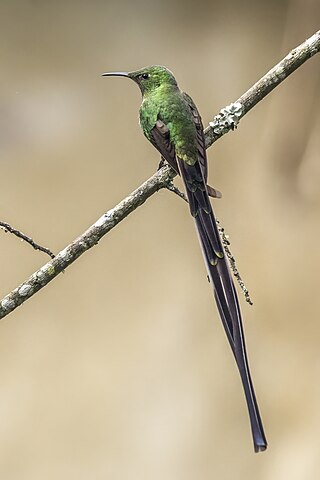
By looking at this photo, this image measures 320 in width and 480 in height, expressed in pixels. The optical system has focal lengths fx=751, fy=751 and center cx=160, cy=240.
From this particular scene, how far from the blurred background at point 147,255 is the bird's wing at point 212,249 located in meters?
1.08

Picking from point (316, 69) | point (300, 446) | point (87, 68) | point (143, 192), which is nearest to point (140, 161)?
point (87, 68)

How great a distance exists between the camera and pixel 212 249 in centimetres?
100

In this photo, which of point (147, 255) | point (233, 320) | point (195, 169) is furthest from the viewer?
point (147, 255)

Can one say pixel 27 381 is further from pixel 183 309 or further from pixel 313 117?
pixel 313 117

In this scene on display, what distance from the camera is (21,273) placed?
2.15 metres

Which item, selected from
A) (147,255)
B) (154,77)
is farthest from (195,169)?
(147,255)

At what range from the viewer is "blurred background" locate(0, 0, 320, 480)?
2184 millimetres

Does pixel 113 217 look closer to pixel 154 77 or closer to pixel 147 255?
pixel 154 77

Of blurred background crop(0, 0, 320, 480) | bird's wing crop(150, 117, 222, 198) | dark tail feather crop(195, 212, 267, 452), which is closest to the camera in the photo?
dark tail feather crop(195, 212, 267, 452)

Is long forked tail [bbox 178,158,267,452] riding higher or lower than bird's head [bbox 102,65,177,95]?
lower

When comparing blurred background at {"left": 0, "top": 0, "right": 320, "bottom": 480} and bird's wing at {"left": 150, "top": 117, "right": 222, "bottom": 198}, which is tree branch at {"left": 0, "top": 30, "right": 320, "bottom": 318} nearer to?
bird's wing at {"left": 150, "top": 117, "right": 222, "bottom": 198}

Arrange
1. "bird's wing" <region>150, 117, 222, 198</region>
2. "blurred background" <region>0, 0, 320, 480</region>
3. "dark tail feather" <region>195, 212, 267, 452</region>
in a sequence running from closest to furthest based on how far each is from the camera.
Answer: "dark tail feather" <region>195, 212, 267, 452</region>
"bird's wing" <region>150, 117, 222, 198</region>
"blurred background" <region>0, 0, 320, 480</region>

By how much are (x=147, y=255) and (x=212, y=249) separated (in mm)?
1258

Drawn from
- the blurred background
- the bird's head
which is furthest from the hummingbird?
the blurred background
